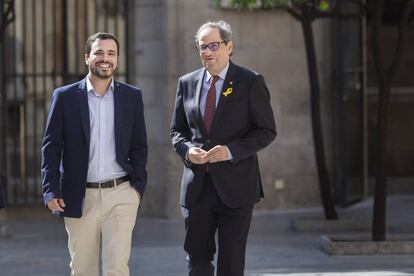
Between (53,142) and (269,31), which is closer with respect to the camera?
(53,142)

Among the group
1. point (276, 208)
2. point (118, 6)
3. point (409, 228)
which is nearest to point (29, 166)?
point (118, 6)

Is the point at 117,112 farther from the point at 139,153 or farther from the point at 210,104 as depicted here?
the point at 210,104

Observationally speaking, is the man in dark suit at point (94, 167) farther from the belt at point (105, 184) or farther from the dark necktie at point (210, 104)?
the dark necktie at point (210, 104)

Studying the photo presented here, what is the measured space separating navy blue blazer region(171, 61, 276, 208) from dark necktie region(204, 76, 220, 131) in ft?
0.11

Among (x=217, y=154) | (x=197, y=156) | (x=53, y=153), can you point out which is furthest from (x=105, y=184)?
(x=217, y=154)

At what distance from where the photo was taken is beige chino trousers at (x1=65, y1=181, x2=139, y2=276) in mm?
6520

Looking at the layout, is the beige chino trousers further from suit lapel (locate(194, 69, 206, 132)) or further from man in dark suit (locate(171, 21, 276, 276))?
suit lapel (locate(194, 69, 206, 132))

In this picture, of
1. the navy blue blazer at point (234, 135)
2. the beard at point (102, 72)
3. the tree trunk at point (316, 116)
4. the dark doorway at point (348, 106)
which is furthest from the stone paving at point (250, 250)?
the beard at point (102, 72)

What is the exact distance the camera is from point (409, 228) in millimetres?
12328

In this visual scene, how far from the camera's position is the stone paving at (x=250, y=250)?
9585 mm

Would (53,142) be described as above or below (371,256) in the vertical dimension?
above

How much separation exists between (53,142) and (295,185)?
25.8 feet

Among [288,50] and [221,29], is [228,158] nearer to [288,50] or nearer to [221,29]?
[221,29]

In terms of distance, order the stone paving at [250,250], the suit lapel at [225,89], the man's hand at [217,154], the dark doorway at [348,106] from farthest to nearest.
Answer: the dark doorway at [348,106] < the stone paving at [250,250] < the suit lapel at [225,89] < the man's hand at [217,154]
